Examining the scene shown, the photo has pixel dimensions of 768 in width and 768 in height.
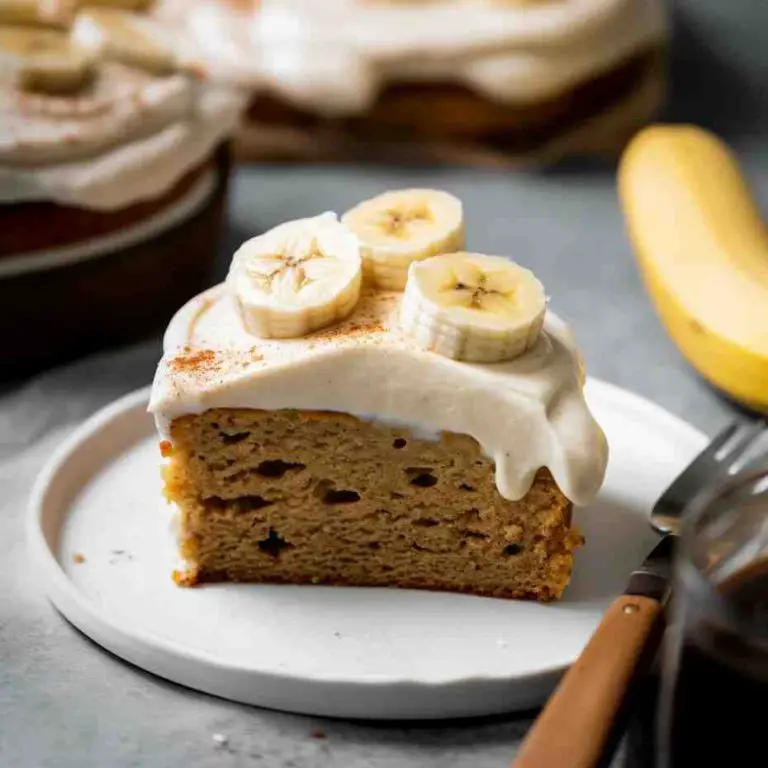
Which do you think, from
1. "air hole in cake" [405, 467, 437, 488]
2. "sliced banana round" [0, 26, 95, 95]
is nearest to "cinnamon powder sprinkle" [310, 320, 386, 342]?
"air hole in cake" [405, 467, 437, 488]

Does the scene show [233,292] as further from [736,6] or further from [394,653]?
[736,6]

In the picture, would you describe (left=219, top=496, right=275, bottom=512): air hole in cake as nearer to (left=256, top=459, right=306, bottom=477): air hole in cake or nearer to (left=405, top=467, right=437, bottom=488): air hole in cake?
(left=256, top=459, right=306, bottom=477): air hole in cake

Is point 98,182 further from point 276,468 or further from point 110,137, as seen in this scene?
point 276,468

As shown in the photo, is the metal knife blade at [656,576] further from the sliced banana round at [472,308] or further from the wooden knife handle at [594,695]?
the sliced banana round at [472,308]

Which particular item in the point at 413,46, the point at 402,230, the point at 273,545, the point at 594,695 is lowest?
the point at 273,545

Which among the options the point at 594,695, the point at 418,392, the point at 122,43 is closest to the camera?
the point at 594,695

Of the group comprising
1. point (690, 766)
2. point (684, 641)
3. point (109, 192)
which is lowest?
point (109, 192)

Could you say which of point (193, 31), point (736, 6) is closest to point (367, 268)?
point (193, 31)

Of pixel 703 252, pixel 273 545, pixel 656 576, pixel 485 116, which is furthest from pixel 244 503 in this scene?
pixel 485 116
